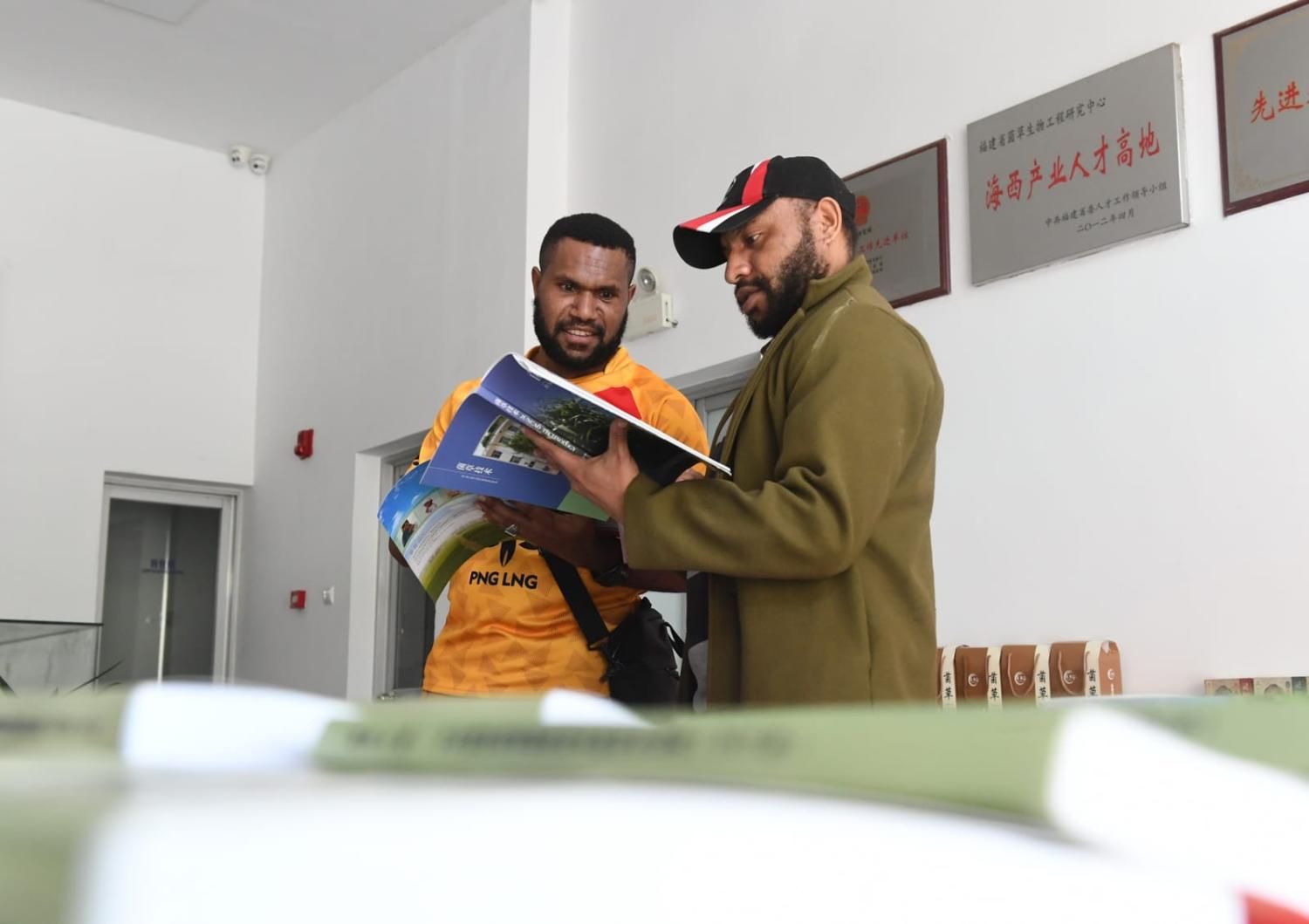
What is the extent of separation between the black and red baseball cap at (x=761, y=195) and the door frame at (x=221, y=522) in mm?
5457

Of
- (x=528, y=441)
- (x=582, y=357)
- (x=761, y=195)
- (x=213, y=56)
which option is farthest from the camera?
(x=213, y=56)

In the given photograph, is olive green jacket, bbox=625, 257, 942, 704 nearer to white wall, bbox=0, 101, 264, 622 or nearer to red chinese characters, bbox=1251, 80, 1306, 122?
red chinese characters, bbox=1251, 80, 1306, 122

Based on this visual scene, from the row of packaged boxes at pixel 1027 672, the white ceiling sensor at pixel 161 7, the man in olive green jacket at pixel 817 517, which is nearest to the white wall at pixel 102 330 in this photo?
the white ceiling sensor at pixel 161 7

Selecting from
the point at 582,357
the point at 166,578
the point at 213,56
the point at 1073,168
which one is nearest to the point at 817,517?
the point at 582,357

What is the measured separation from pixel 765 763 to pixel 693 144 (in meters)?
4.22

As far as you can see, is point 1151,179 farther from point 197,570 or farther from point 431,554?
point 197,570

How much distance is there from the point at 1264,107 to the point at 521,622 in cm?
195

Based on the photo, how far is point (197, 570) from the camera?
22.4 feet

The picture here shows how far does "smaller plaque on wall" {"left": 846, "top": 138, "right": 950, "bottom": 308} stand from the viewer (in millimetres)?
3383

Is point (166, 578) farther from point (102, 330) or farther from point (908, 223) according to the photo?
point (908, 223)

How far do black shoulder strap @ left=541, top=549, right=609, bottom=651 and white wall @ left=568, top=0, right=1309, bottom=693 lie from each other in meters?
1.48

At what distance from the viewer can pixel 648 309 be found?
4.34 metres

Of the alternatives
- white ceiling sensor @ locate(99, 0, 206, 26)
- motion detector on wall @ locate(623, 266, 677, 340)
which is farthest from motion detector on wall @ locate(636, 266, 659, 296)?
white ceiling sensor @ locate(99, 0, 206, 26)

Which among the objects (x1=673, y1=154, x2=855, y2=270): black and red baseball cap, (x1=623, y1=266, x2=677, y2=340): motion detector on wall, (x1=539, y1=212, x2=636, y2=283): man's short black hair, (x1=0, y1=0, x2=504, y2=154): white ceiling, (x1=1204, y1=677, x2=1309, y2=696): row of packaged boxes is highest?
(x1=0, y1=0, x2=504, y2=154): white ceiling
